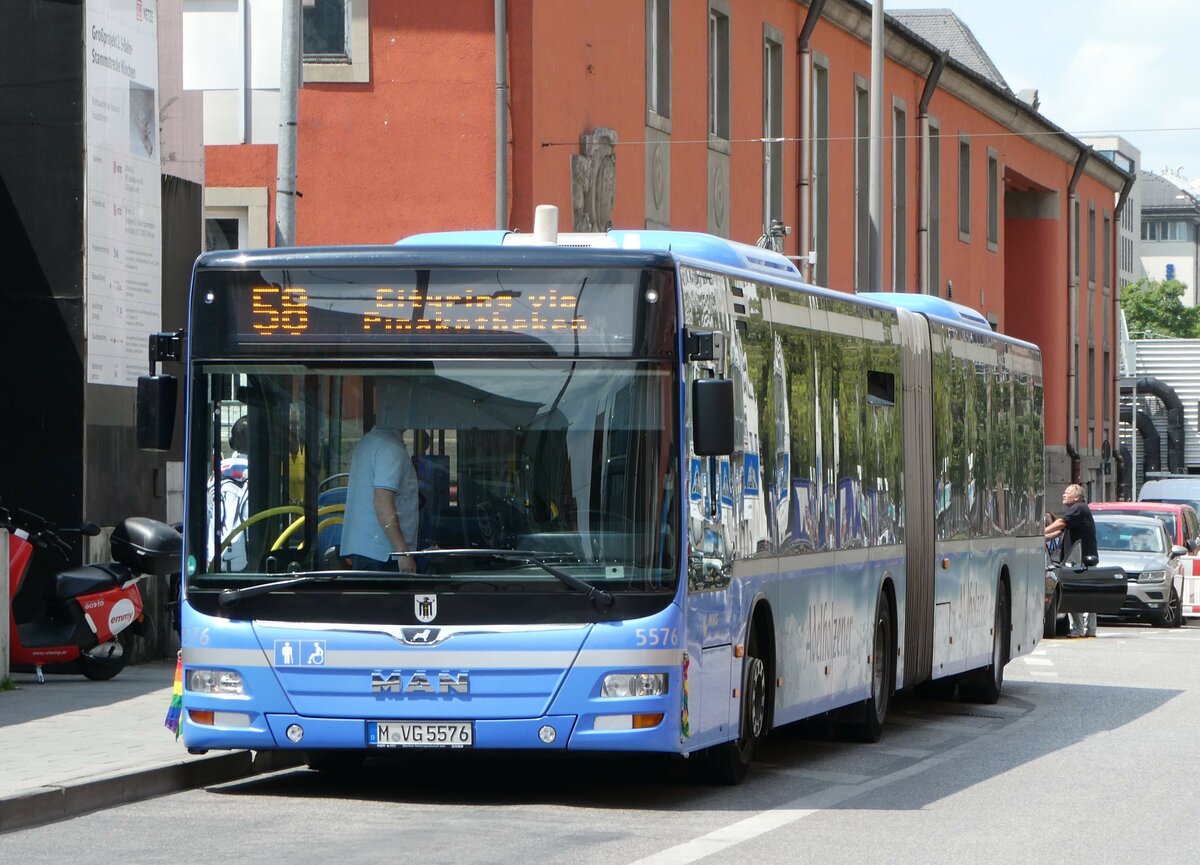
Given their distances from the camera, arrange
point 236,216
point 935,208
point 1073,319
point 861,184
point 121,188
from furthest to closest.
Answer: point 1073,319 → point 935,208 → point 861,184 → point 236,216 → point 121,188

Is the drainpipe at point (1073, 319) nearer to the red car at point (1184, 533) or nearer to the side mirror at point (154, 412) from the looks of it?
the red car at point (1184, 533)

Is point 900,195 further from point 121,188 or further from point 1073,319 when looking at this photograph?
point 121,188

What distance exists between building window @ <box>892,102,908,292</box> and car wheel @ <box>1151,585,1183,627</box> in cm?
1114

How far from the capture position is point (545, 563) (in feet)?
35.6

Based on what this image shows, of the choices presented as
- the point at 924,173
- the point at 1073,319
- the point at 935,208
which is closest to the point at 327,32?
the point at 924,173

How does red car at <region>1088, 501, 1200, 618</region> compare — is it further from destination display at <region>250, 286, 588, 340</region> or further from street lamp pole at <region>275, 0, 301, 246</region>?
destination display at <region>250, 286, 588, 340</region>

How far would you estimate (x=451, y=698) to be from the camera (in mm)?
10906

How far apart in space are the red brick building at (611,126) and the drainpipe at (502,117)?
0.03 m

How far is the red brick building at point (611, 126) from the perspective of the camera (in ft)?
88.8

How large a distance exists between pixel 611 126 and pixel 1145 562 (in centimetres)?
991

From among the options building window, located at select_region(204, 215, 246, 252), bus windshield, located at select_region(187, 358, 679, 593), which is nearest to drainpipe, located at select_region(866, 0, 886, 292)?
building window, located at select_region(204, 215, 246, 252)

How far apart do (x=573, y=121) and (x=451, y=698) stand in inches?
718

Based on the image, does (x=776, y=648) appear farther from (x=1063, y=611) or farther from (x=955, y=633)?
(x=1063, y=611)

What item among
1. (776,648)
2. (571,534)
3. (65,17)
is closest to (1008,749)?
(776,648)
